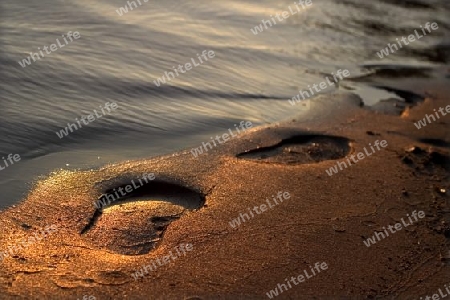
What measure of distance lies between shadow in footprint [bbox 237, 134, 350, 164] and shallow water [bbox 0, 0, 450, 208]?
1.85ft

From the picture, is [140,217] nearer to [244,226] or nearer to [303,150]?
[244,226]

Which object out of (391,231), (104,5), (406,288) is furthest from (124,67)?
(406,288)

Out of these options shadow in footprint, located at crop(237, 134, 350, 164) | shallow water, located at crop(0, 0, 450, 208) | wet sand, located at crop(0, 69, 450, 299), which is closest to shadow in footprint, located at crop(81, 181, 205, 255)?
wet sand, located at crop(0, 69, 450, 299)

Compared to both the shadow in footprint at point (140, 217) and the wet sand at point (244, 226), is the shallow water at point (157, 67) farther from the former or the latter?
the shadow in footprint at point (140, 217)

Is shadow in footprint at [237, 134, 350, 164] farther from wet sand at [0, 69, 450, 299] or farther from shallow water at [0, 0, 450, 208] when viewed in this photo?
shallow water at [0, 0, 450, 208]

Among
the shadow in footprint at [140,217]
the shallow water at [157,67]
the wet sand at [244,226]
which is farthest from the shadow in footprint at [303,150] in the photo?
the shadow in footprint at [140,217]

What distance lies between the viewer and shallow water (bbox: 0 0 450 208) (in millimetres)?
5750

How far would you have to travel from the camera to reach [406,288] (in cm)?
408

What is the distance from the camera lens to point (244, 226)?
15.0 ft

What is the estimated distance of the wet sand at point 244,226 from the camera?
153 inches

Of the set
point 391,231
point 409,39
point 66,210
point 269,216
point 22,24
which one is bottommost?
point 409,39

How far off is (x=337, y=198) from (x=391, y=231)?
0.56 meters

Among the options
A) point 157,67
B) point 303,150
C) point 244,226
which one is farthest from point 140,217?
point 157,67

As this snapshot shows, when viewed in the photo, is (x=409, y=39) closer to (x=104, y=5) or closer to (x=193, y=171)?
(x=104, y=5)
